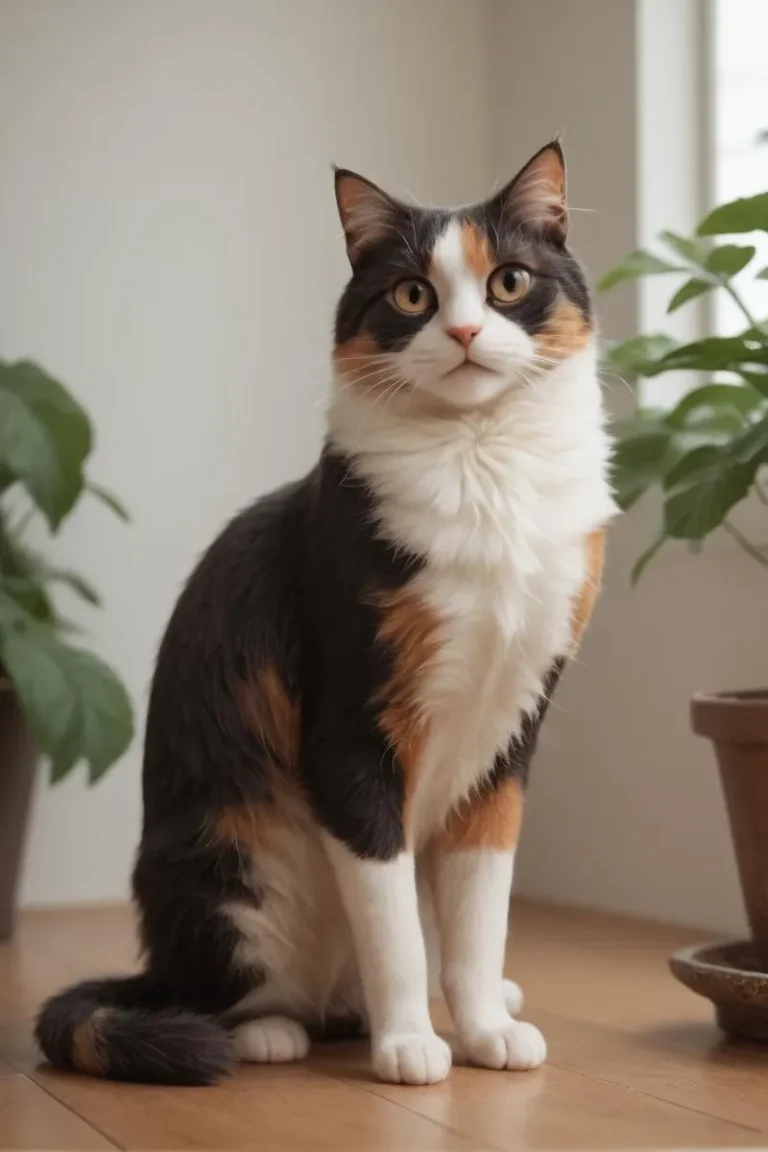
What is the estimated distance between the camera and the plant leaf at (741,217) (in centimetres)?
168

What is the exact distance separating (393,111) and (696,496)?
142cm

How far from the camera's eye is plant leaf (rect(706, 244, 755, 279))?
1.76m

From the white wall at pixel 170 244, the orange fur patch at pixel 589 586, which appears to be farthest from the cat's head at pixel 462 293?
the white wall at pixel 170 244

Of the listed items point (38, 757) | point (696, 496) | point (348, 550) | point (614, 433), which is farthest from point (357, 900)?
point (38, 757)

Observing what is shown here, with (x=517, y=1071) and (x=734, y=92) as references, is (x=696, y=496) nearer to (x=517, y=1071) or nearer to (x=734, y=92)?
(x=517, y=1071)

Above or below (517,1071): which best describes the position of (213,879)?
above

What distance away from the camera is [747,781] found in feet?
5.49

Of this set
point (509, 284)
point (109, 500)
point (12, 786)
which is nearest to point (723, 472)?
point (509, 284)

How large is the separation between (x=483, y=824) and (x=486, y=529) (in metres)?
0.31

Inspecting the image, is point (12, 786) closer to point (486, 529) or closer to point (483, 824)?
point (483, 824)

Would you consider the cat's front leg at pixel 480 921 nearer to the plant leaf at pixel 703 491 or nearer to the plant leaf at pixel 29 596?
the plant leaf at pixel 703 491

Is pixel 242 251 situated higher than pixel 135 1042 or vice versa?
pixel 242 251

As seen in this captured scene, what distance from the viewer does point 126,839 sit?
273 centimetres

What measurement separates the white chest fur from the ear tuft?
0.45ft
